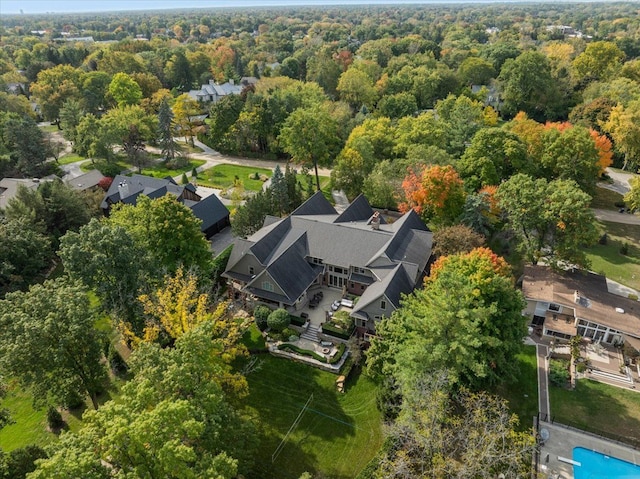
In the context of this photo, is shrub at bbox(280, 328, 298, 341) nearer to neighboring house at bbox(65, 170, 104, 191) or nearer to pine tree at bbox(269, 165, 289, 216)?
pine tree at bbox(269, 165, 289, 216)

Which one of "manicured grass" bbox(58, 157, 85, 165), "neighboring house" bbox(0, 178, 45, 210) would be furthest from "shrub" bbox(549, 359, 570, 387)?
"manicured grass" bbox(58, 157, 85, 165)

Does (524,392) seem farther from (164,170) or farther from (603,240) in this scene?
(164,170)

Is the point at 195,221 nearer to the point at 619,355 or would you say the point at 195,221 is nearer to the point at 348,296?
the point at 348,296

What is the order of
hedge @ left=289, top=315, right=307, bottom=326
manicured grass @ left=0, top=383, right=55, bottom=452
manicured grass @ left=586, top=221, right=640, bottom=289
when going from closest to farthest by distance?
manicured grass @ left=0, top=383, right=55, bottom=452 < hedge @ left=289, top=315, right=307, bottom=326 < manicured grass @ left=586, top=221, right=640, bottom=289

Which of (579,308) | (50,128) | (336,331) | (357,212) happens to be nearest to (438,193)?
(357,212)

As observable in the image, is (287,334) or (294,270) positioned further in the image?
(294,270)

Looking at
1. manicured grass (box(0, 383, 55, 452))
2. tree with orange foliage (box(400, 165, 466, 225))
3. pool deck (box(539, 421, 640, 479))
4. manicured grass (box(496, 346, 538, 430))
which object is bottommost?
manicured grass (box(0, 383, 55, 452))

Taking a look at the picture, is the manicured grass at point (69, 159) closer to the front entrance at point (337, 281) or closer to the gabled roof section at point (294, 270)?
the gabled roof section at point (294, 270)
